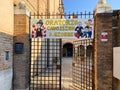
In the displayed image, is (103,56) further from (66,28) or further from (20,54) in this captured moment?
(20,54)

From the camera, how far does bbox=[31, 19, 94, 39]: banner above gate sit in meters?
8.15

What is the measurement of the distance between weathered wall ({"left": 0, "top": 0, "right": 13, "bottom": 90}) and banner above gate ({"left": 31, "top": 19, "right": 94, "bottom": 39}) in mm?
1214

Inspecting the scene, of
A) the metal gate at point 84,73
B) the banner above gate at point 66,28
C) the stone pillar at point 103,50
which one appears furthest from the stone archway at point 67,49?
the stone pillar at point 103,50

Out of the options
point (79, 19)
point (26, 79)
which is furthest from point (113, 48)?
point (26, 79)

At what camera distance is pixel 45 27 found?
834 cm

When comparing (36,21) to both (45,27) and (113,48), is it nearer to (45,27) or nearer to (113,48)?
(45,27)

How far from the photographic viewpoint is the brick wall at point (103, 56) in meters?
7.41

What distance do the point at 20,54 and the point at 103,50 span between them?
10.6ft

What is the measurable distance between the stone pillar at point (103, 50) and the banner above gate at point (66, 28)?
2.02ft

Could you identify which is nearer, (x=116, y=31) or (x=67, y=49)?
(x=116, y=31)

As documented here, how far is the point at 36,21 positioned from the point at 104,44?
113 inches

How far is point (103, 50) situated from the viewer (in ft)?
24.6

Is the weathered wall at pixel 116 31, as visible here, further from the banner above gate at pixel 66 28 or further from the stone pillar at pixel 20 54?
the stone pillar at pixel 20 54

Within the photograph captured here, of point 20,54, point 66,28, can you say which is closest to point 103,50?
point 66,28
